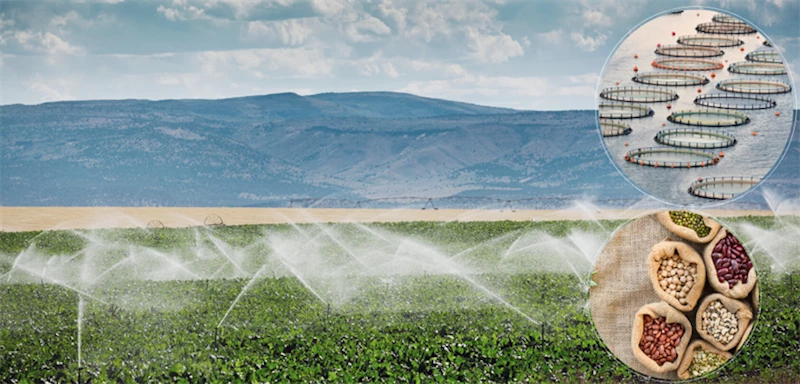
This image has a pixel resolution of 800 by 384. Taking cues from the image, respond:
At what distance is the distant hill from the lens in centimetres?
8950

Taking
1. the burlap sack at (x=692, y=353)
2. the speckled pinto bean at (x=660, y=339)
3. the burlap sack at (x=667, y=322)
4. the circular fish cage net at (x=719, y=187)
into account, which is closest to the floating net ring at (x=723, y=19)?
the circular fish cage net at (x=719, y=187)

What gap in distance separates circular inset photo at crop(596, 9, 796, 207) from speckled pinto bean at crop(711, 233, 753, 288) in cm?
46

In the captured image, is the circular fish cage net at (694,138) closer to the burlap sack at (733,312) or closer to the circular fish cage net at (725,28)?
the circular fish cage net at (725,28)

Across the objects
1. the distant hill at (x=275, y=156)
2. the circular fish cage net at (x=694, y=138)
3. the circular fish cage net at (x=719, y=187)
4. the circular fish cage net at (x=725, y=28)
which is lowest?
the distant hill at (x=275, y=156)

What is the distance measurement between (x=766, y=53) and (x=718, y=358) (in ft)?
9.16

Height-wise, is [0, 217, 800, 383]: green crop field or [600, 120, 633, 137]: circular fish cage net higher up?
[600, 120, 633, 137]: circular fish cage net

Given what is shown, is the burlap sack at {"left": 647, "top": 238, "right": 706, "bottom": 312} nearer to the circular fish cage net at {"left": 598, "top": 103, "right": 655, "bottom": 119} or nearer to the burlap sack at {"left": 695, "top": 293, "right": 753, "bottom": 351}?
the burlap sack at {"left": 695, "top": 293, "right": 753, "bottom": 351}

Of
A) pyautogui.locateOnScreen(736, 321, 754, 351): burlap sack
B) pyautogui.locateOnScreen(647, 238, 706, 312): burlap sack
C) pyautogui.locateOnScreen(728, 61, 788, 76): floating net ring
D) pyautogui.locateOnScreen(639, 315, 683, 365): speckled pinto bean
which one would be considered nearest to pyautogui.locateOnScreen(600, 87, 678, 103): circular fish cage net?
pyautogui.locateOnScreen(728, 61, 788, 76): floating net ring

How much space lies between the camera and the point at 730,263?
25.6ft

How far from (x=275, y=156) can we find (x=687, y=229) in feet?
311

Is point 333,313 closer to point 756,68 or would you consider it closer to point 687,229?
point 687,229

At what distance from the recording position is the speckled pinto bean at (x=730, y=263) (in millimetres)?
7750

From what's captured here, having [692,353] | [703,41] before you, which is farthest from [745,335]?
[703,41]

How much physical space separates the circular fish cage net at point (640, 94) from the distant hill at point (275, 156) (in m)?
75.0
